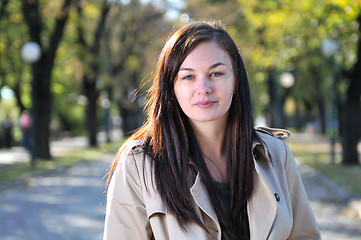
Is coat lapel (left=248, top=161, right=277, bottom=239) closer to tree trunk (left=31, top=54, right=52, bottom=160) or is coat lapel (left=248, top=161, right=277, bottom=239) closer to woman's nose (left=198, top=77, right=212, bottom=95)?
woman's nose (left=198, top=77, right=212, bottom=95)

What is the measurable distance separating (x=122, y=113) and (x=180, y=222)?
1561 inches

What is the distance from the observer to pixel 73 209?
987cm

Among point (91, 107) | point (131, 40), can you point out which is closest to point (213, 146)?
point (91, 107)

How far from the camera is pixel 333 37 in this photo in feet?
51.6

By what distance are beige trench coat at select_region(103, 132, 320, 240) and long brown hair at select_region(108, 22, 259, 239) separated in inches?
1.5

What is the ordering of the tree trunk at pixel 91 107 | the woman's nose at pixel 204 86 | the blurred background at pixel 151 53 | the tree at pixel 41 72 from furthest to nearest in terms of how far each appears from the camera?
the tree trunk at pixel 91 107, the tree at pixel 41 72, the blurred background at pixel 151 53, the woman's nose at pixel 204 86

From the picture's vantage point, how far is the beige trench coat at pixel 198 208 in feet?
6.63

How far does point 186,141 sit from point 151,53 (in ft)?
91.1

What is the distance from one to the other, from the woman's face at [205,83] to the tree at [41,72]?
16975 mm

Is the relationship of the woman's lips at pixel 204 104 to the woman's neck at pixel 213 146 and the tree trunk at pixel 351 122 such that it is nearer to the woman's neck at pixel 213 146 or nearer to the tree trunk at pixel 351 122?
the woman's neck at pixel 213 146

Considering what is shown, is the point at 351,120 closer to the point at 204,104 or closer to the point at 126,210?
the point at 204,104

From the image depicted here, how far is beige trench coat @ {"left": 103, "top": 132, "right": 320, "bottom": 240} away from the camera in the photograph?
6.63 feet

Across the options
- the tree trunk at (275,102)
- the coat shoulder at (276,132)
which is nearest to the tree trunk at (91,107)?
the tree trunk at (275,102)

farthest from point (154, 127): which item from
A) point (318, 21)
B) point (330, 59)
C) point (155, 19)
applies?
point (155, 19)
